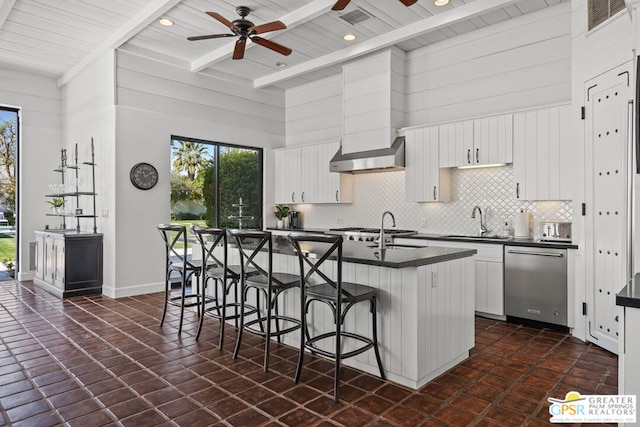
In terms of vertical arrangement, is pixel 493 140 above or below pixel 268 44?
below

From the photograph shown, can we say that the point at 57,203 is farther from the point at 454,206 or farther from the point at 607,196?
the point at 607,196

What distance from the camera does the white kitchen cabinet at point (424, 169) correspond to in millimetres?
5207

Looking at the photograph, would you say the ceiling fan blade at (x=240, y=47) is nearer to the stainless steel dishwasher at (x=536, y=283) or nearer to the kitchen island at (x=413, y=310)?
the kitchen island at (x=413, y=310)

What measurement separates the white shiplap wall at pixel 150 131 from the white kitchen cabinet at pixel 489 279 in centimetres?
432

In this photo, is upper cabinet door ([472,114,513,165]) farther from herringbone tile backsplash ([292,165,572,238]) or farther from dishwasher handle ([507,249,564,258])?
dishwasher handle ([507,249,564,258])

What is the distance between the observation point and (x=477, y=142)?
190 inches

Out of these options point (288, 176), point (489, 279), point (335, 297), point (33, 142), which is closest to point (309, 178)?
point (288, 176)

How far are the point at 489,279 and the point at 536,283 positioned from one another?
0.47 m

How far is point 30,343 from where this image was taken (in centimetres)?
371

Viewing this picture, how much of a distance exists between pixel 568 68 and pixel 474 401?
3761 mm

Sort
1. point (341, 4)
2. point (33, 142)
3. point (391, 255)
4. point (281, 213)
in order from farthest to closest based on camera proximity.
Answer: point (281, 213) → point (33, 142) → point (341, 4) → point (391, 255)

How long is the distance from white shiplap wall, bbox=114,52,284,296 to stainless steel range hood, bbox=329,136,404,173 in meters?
2.21

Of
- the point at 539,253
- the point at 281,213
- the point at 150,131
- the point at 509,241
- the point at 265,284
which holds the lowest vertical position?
the point at 265,284

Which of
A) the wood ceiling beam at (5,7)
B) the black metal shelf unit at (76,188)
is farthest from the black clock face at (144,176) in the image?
the wood ceiling beam at (5,7)
